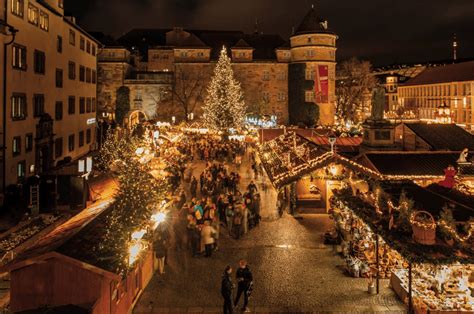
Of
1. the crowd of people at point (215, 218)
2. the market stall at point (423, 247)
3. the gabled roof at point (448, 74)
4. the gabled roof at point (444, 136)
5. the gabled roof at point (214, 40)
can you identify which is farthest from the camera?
the gabled roof at point (448, 74)

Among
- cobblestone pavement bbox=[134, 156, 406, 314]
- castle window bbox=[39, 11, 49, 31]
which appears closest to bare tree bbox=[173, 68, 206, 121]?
castle window bbox=[39, 11, 49, 31]

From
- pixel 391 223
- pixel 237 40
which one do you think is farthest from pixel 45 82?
pixel 237 40

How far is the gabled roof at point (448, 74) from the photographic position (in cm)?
7425

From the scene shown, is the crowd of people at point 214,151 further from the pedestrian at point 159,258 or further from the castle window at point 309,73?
the castle window at point 309,73

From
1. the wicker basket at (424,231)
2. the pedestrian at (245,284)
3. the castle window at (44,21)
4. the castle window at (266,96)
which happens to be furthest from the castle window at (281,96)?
the wicker basket at (424,231)

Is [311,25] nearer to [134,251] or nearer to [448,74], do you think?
[448,74]

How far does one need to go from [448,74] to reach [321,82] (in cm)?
3080

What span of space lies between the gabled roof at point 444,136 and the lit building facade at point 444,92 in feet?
128

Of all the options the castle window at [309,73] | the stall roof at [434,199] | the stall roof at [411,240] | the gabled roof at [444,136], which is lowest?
the stall roof at [411,240]

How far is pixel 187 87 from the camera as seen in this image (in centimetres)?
6194

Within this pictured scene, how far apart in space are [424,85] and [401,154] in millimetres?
70828

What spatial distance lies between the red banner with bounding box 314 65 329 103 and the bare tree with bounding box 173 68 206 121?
46.4ft

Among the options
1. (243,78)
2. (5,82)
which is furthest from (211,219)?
(243,78)

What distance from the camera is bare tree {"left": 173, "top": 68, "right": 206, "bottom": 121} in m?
61.8
